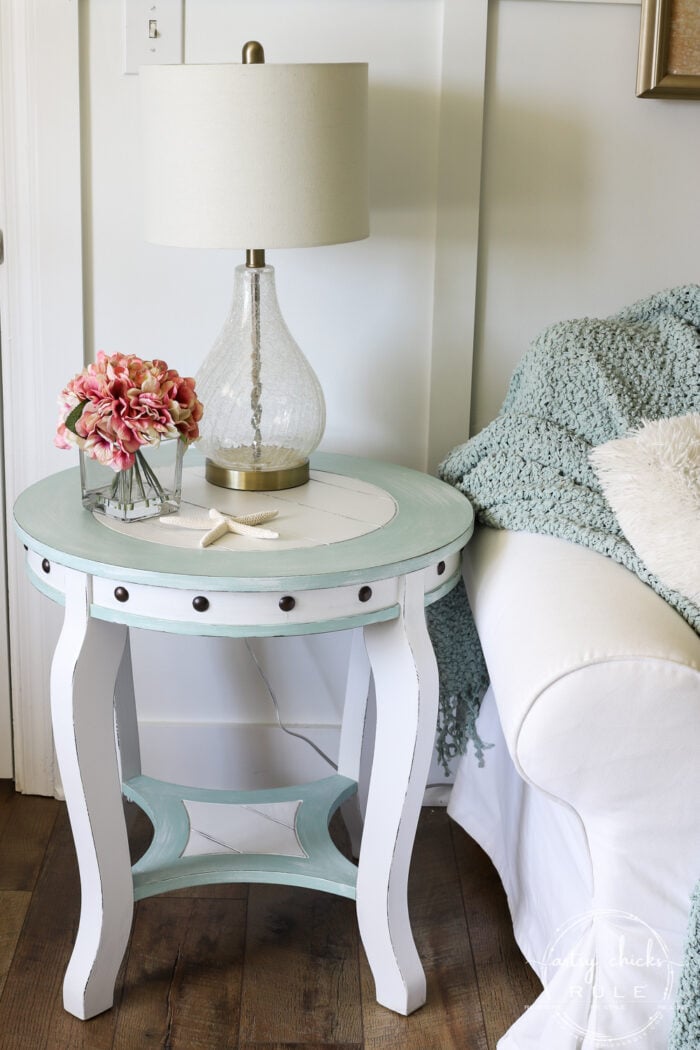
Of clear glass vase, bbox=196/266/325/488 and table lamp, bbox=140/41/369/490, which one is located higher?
table lamp, bbox=140/41/369/490

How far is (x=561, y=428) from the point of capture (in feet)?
4.98

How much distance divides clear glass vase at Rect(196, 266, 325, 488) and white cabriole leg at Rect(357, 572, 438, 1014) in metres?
0.31

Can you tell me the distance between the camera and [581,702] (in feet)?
3.60

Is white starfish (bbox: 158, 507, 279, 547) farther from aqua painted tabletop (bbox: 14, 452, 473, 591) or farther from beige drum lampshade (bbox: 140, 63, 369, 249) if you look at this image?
beige drum lampshade (bbox: 140, 63, 369, 249)

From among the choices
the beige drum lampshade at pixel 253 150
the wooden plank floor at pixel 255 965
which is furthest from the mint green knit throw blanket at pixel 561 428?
the beige drum lampshade at pixel 253 150

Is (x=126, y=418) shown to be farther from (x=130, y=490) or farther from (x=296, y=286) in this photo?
(x=296, y=286)

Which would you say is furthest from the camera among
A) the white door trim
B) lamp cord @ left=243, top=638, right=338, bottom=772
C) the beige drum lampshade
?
lamp cord @ left=243, top=638, right=338, bottom=772

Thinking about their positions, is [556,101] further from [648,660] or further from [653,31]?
[648,660]

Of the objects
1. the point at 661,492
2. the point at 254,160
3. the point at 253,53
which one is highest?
the point at 253,53

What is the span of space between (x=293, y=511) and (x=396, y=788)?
380 mm

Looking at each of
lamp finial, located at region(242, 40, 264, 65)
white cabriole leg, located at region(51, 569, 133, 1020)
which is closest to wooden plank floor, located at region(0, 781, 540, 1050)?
white cabriole leg, located at region(51, 569, 133, 1020)

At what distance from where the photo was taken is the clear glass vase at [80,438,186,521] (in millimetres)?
1384

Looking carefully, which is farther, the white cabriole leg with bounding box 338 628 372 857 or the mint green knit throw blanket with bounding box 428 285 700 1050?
the white cabriole leg with bounding box 338 628 372 857
